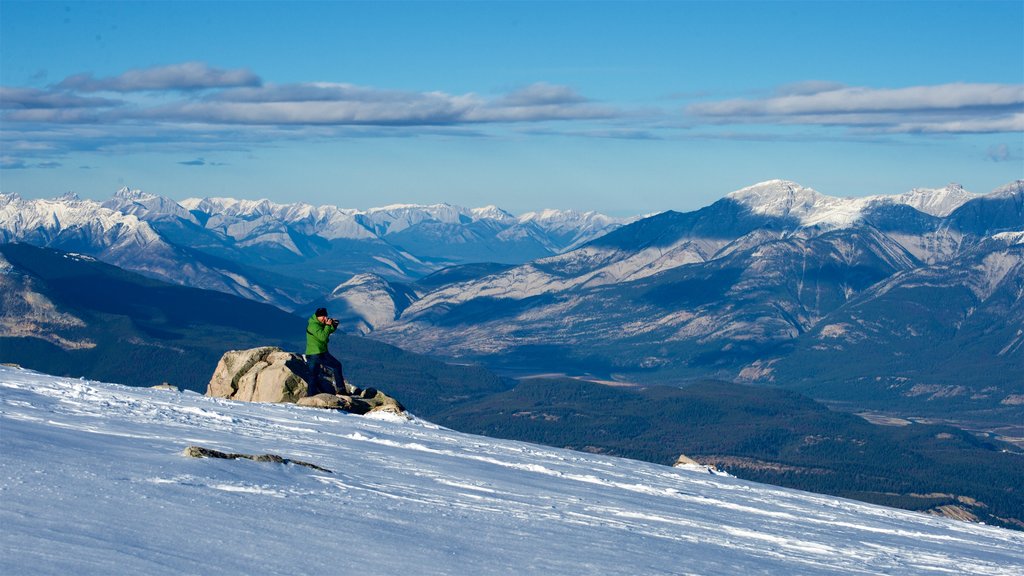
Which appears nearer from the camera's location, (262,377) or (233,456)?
(233,456)

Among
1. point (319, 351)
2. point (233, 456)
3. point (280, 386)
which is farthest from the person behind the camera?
point (280, 386)

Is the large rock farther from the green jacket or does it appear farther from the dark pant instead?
the green jacket

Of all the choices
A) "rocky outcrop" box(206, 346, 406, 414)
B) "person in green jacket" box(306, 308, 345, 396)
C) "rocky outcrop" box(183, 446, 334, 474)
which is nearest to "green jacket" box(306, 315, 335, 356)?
"person in green jacket" box(306, 308, 345, 396)

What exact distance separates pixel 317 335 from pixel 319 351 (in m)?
1.81

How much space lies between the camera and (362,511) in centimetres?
2450

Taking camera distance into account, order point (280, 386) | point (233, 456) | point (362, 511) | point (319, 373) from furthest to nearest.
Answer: point (319, 373), point (280, 386), point (233, 456), point (362, 511)

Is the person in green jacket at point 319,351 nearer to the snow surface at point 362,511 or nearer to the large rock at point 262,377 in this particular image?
the large rock at point 262,377

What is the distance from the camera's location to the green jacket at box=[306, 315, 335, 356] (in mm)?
52875

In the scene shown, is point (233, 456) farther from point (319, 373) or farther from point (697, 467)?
point (697, 467)

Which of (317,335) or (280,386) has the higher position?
(317,335)

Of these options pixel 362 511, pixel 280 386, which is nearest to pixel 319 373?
pixel 280 386

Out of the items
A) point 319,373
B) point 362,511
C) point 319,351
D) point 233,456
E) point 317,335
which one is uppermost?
point 233,456

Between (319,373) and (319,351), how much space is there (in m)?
3.33

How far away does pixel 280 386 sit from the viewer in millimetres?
56719
